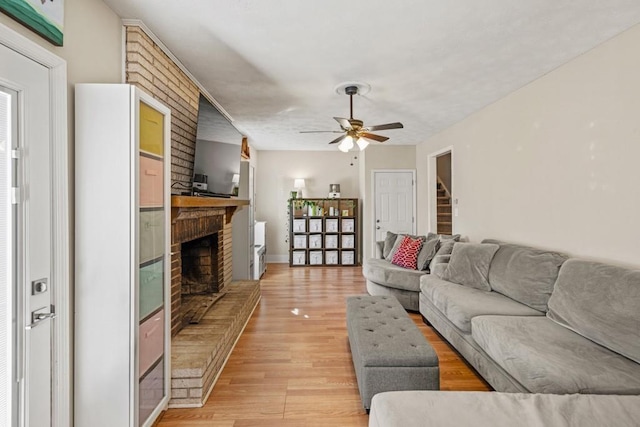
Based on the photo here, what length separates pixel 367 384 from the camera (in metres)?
1.89

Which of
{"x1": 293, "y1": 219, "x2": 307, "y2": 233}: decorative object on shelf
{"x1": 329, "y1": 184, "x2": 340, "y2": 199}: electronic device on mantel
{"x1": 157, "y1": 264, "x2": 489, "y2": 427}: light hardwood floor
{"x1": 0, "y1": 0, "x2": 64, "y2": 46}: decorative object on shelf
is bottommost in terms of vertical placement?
{"x1": 157, "y1": 264, "x2": 489, "y2": 427}: light hardwood floor

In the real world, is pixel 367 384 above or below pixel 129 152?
below

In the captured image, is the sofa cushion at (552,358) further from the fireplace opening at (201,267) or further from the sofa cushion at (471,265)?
the fireplace opening at (201,267)

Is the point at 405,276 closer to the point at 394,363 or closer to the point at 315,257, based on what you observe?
the point at 394,363

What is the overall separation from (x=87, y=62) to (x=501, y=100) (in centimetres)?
369

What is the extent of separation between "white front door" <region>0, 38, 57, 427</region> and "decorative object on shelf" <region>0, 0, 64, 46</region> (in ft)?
0.49

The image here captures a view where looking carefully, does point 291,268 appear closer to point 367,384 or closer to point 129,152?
point 367,384

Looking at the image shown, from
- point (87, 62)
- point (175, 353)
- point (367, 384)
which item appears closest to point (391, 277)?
point (367, 384)

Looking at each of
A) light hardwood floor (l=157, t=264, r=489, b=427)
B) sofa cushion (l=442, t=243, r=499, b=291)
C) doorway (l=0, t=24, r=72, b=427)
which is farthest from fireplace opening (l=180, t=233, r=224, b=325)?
sofa cushion (l=442, t=243, r=499, b=291)

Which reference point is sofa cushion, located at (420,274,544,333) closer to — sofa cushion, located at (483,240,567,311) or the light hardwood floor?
sofa cushion, located at (483,240,567,311)

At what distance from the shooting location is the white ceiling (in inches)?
74.4

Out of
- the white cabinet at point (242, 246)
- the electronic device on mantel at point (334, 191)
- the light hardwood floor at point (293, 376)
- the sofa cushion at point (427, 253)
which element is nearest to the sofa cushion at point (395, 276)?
the sofa cushion at point (427, 253)

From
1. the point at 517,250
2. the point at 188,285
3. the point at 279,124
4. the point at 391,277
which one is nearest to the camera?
the point at 517,250

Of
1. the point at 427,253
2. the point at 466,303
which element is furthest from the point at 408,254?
the point at 466,303
